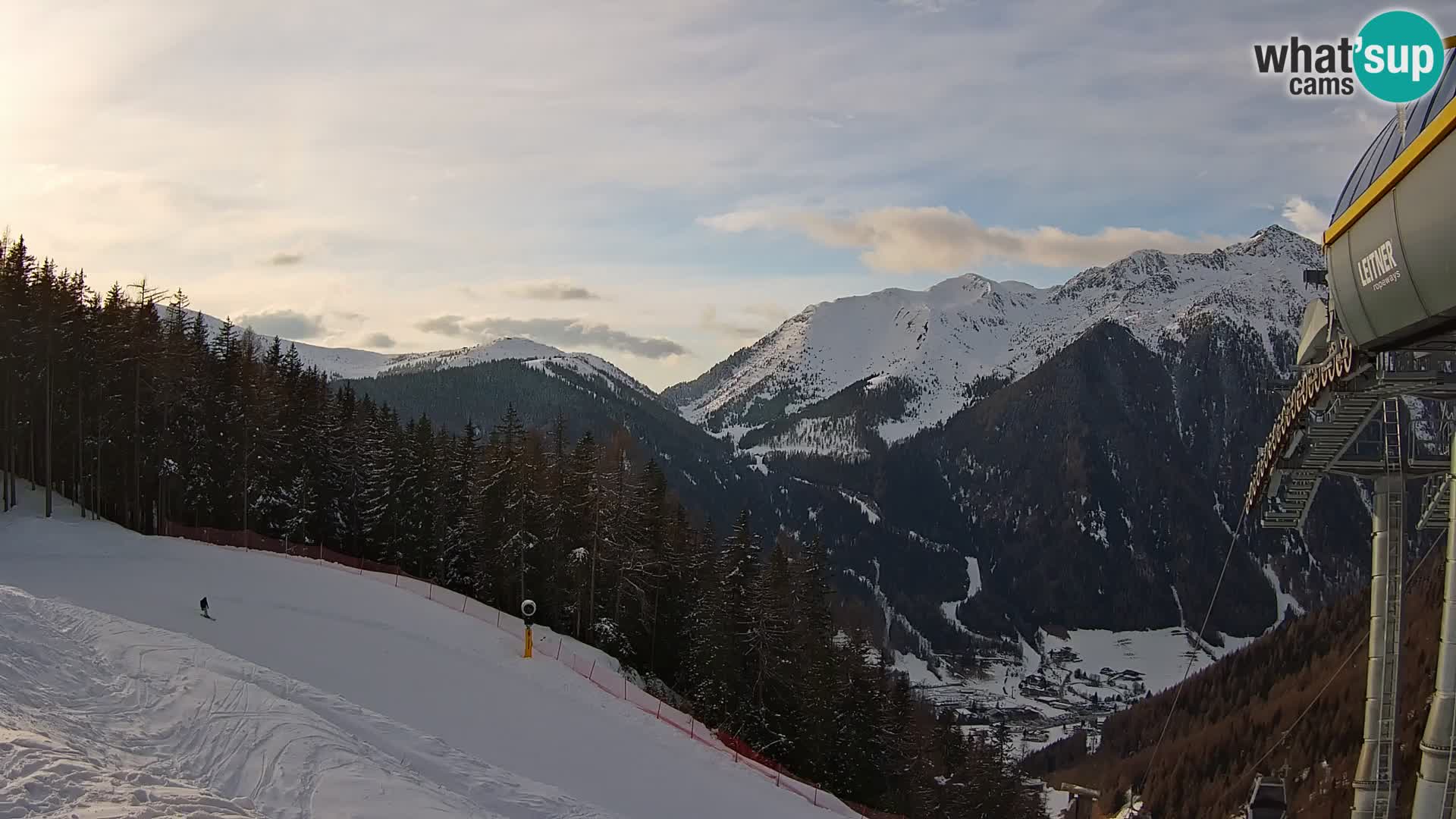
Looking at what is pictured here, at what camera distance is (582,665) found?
37.8 metres

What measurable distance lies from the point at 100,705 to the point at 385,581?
25182 mm

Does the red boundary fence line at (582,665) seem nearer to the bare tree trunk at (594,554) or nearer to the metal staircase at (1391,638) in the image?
the bare tree trunk at (594,554)

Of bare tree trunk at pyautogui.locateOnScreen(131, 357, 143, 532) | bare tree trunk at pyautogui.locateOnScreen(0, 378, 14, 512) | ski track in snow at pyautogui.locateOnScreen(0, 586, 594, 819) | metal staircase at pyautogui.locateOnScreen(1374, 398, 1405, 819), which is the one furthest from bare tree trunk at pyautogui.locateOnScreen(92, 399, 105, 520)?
metal staircase at pyautogui.locateOnScreen(1374, 398, 1405, 819)

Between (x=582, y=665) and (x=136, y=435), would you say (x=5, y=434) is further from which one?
(x=582, y=665)

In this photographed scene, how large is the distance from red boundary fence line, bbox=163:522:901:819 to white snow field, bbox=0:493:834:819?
1591 mm

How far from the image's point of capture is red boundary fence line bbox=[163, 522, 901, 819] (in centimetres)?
2938

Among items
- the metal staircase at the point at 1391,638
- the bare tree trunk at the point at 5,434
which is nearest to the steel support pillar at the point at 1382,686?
the metal staircase at the point at 1391,638

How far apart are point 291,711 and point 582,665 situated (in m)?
21.1

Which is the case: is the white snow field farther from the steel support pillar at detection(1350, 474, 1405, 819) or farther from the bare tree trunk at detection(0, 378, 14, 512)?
the steel support pillar at detection(1350, 474, 1405, 819)

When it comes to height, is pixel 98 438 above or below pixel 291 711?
above

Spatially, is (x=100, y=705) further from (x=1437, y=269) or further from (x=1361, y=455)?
(x=1361, y=455)

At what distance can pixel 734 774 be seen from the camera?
2586 centimetres

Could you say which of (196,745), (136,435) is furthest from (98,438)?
(196,745)

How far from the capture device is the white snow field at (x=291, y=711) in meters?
13.7
